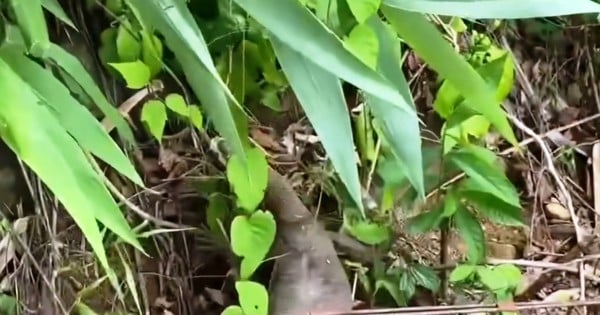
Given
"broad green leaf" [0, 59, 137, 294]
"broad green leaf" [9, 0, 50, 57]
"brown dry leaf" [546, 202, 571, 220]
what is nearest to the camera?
"broad green leaf" [0, 59, 137, 294]

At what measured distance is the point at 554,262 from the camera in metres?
1.08

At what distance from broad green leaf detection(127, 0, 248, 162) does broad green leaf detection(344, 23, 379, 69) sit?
0.36 ft

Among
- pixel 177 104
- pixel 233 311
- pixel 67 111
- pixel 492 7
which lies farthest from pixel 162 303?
pixel 492 7

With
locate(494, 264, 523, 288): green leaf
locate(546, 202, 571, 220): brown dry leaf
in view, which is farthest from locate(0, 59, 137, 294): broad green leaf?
locate(546, 202, 571, 220): brown dry leaf

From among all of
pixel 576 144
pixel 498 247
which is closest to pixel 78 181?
pixel 498 247

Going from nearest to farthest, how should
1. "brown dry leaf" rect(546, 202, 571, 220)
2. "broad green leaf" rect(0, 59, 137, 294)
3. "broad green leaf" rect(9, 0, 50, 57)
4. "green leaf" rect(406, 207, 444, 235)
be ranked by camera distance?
"broad green leaf" rect(0, 59, 137, 294), "broad green leaf" rect(9, 0, 50, 57), "green leaf" rect(406, 207, 444, 235), "brown dry leaf" rect(546, 202, 571, 220)

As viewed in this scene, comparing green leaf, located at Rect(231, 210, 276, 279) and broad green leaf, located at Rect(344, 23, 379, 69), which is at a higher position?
broad green leaf, located at Rect(344, 23, 379, 69)

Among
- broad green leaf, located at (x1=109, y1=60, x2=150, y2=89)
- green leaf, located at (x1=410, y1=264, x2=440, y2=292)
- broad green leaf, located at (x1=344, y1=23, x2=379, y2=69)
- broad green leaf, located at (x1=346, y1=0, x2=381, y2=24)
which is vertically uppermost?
broad green leaf, located at (x1=346, y1=0, x2=381, y2=24)

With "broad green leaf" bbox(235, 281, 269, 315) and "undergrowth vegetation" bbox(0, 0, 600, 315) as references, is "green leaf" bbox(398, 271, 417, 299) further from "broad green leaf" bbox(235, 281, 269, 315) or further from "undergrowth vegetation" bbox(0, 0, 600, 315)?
"broad green leaf" bbox(235, 281, 269, 315)

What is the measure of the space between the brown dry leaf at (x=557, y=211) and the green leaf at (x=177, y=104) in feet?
1.70

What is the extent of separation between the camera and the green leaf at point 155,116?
870mm

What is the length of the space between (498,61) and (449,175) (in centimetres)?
14

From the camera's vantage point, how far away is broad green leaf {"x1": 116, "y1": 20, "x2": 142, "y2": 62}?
871mm

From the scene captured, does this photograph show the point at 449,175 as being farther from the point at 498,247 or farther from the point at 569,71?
the point at 569,71
